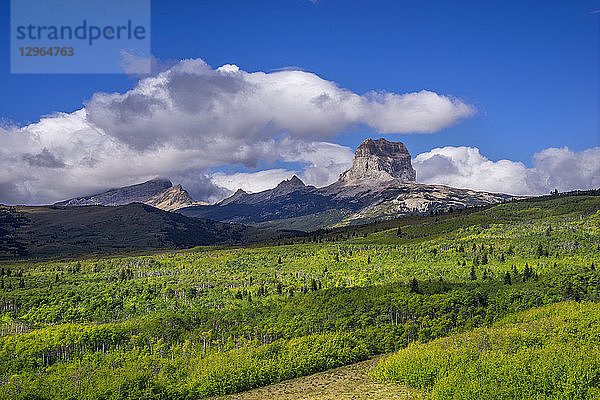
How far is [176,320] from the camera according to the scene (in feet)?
575

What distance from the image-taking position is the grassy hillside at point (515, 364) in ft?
229

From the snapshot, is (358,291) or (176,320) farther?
(358,291)

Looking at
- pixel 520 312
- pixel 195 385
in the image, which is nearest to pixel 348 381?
pixel 195 385

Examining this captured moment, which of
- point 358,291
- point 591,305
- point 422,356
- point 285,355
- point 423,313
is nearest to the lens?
point 422,356

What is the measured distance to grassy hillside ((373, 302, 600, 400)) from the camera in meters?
69.9

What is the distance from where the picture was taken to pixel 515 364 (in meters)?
77.7

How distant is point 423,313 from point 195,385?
9179 cm

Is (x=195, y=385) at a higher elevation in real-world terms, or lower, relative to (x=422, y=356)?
lower

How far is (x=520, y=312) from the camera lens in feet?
498

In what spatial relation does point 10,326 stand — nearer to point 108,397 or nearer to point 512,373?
point 108,397

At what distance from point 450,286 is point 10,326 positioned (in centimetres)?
20232

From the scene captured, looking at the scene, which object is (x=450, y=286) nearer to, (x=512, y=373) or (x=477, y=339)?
(x=477, y=339)

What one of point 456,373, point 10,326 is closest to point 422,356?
point 456,373

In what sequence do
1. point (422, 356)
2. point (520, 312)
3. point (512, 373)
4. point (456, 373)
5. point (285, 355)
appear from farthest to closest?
point (520, 312) < point (285, 355) < point (422, 356) < point (456, 373) < point (512, 373)
